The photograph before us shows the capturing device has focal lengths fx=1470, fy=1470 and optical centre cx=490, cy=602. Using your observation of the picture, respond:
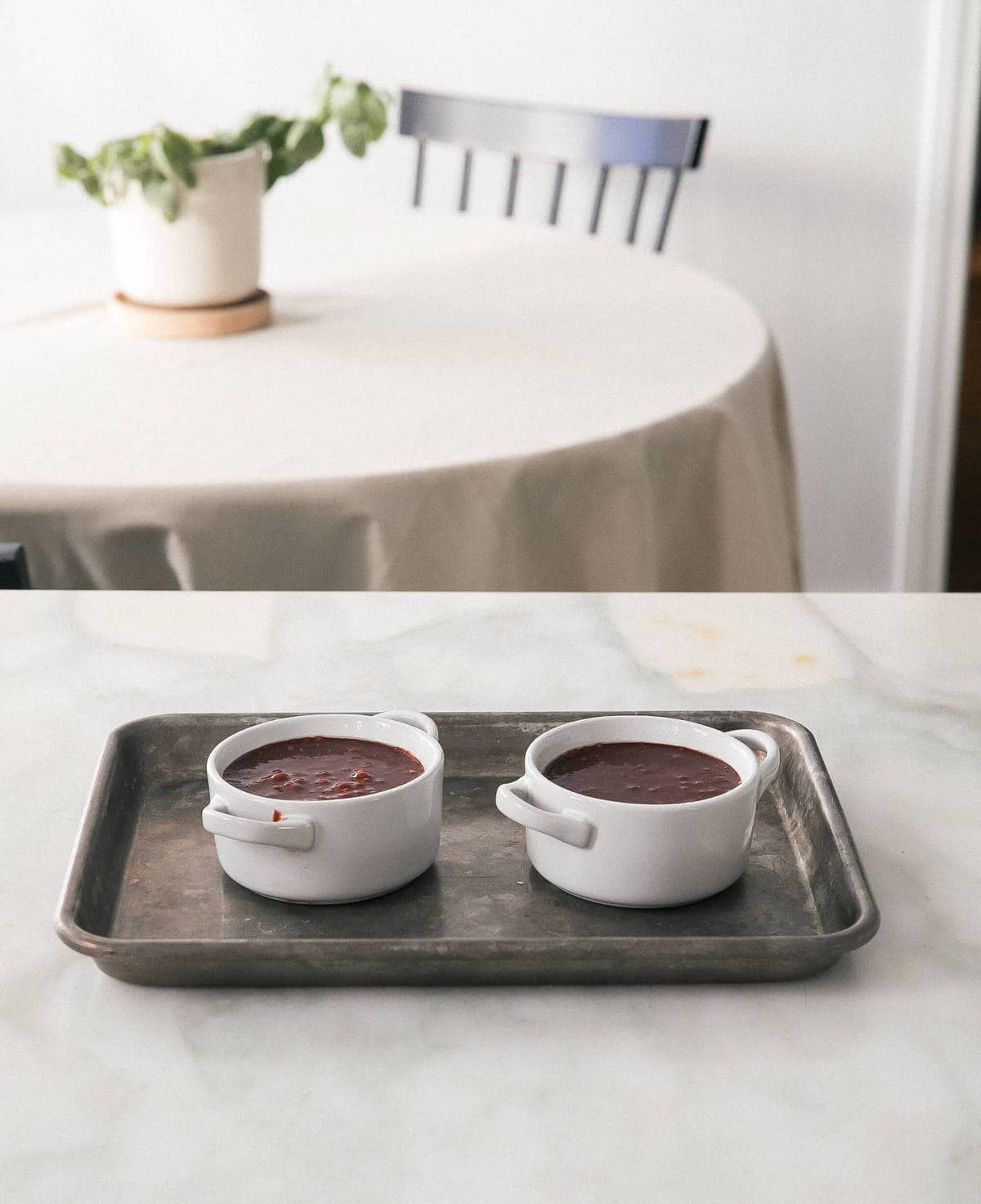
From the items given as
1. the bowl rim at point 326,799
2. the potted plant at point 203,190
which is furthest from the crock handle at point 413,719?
the potted plant at point 203,190

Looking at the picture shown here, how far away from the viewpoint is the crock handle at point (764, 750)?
60 centimetres

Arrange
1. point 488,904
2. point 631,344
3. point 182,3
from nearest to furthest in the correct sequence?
point 488,904 < point 631,344 < point 182,3

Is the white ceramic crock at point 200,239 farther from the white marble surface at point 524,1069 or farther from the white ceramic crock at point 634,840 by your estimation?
the white ceramic crock at point 634,840

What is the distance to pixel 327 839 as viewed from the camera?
0.56 meters

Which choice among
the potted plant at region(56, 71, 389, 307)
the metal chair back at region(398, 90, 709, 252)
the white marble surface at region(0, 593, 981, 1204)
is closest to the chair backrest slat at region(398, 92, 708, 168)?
the metal chair back at region(398, 90, 709, 252)

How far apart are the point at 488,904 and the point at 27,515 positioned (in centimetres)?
80

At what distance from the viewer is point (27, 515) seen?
4.09 ft

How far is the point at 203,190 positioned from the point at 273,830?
1.20 meters

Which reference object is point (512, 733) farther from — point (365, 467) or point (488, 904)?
point (365, 467)

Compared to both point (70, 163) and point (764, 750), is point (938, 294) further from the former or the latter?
point (764, 750)

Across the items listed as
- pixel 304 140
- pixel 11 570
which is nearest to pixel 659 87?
pixel 304 140

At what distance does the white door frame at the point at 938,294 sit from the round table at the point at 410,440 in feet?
4.24

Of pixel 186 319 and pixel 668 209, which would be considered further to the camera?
pixel 668 209

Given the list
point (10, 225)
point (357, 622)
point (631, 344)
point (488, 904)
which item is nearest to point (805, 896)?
point (488, 904)
